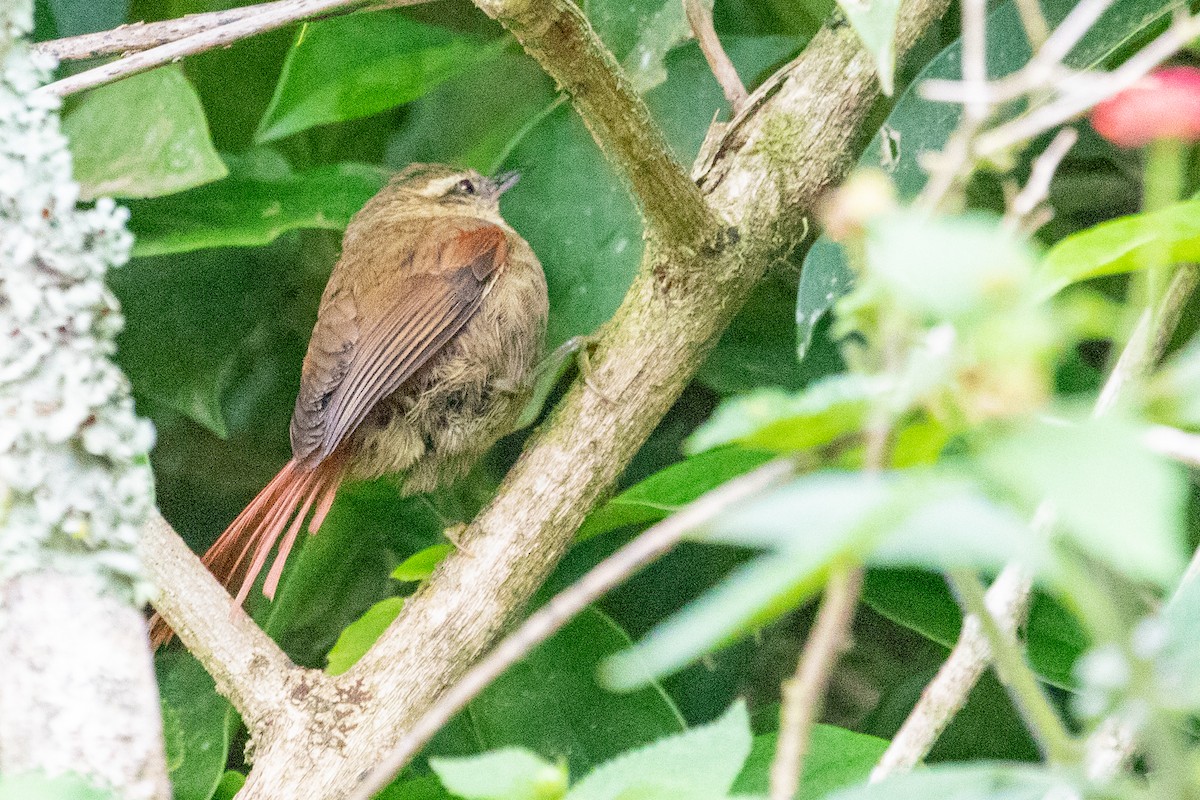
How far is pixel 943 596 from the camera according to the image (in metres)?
1.91

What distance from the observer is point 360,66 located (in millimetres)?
2248

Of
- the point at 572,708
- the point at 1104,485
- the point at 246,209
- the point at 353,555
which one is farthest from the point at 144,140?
the point at 1104,485

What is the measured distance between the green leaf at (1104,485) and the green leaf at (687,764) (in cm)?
39

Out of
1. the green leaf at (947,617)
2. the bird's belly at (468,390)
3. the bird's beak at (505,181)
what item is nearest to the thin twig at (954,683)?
the green leaf at (947,617)

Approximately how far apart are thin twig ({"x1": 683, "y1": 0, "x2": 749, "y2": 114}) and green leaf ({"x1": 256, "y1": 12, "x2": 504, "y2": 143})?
1.68 ft

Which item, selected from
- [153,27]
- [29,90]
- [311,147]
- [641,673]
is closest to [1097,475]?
[641,673]

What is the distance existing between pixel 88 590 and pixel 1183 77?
0.90m

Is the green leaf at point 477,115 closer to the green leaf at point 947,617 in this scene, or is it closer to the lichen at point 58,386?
the green leaf at point 947,617

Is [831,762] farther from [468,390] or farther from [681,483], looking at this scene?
[468,390]

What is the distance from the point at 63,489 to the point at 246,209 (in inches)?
50.7

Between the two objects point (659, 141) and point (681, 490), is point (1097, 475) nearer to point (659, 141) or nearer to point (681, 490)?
point (659, 141)

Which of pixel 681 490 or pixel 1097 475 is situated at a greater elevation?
pixel 1097 475

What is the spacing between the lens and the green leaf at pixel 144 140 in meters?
2.06

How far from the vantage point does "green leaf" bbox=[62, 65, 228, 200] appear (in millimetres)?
2059
